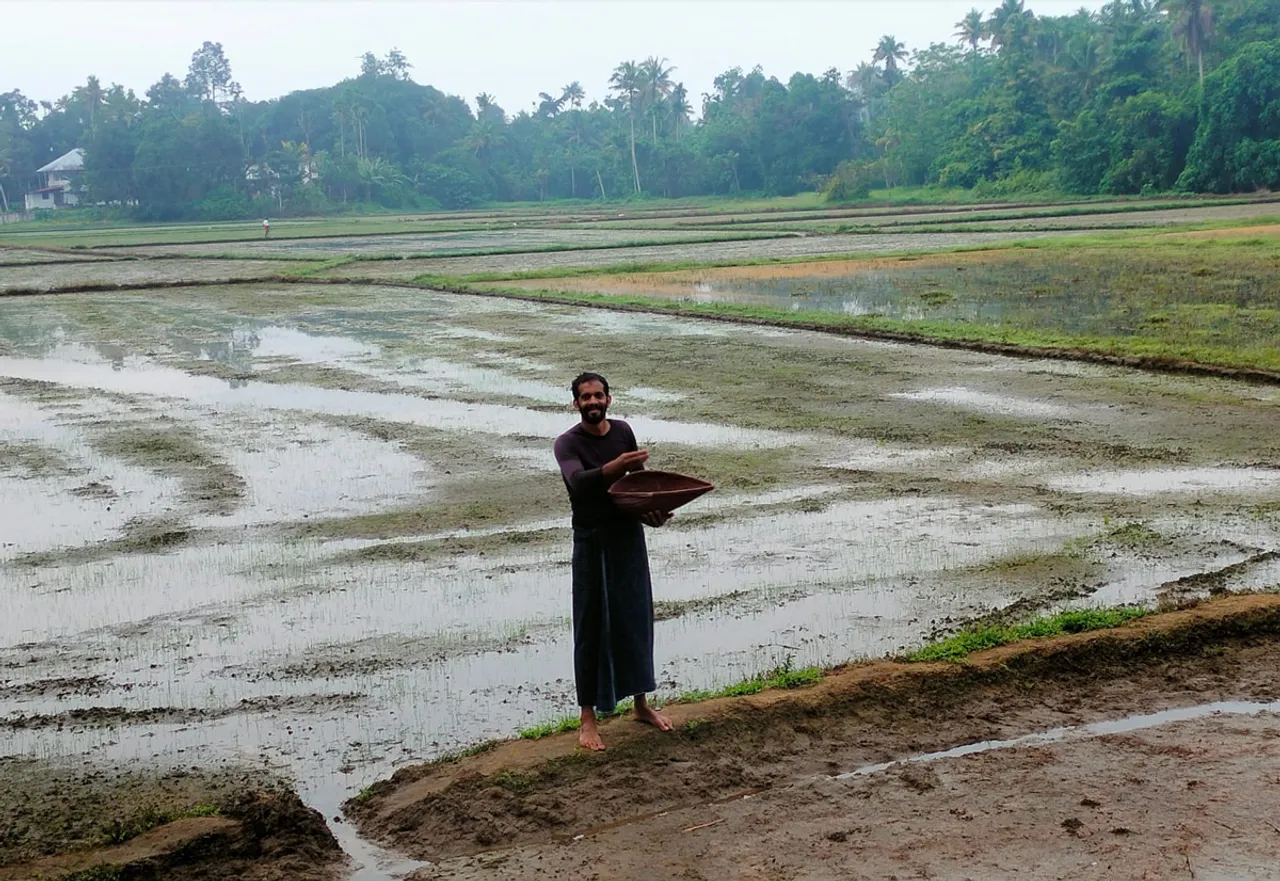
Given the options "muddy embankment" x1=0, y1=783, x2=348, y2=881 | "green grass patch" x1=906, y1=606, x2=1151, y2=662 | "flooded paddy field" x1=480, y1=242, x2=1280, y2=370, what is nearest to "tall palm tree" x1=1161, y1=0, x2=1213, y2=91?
"flooded paddy field" x1=480, y1=242, x2=1280, y2=370

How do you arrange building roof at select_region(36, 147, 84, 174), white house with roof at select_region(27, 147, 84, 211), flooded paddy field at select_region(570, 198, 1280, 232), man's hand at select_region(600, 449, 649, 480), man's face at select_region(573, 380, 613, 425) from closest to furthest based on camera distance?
man's hand at select_region(600, 449, 649, 480), man's face at select_region(573, 380, 613, 425), flooded paddy field at select_region(570, 198, 1280, 232), white house with roof at select_region(27, 147, 84, 211), building roof at select_region(36, 147, 84, 174)

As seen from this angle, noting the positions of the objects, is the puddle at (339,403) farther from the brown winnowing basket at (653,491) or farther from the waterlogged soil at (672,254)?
the waterlogged soil at (672,254)

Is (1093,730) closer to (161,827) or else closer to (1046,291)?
(161,827)

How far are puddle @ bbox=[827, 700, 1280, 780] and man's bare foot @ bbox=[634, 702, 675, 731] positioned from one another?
2.36 ft

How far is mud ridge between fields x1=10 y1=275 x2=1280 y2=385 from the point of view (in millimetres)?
15434

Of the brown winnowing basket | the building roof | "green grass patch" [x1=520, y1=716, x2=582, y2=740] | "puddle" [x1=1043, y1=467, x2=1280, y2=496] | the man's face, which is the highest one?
the building roof

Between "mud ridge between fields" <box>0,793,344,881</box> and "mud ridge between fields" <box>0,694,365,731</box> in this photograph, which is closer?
"mud ridge between fields" <box>0,793,344,881</box>

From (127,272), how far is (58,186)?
2404 inches

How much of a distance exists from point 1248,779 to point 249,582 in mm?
5986

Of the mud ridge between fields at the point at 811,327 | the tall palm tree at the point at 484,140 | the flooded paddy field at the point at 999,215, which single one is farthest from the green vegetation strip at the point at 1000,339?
the tall palm tree at the point at 484,140

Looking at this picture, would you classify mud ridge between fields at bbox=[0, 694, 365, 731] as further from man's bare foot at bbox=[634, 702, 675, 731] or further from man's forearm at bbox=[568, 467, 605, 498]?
man's forearm at bbox=[568, 467, 605, 498]

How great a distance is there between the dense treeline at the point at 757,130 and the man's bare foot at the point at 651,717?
179 feet

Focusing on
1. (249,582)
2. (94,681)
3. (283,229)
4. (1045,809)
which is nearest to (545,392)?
(249,582)

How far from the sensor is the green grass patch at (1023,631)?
258 inches
